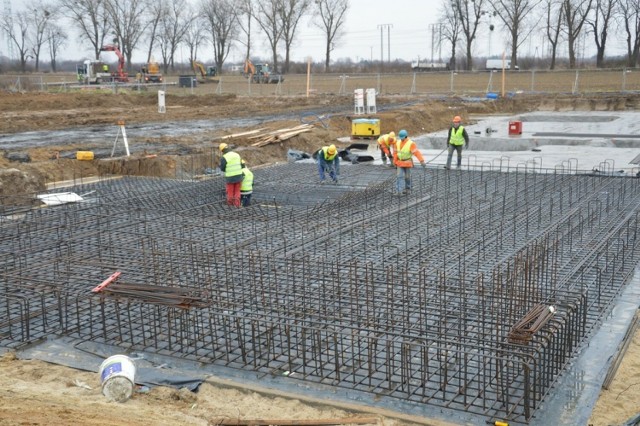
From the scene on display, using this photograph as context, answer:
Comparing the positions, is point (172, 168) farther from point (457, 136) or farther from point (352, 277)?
point (352, 277)

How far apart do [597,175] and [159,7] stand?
7581cm

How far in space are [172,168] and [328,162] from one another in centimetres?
421

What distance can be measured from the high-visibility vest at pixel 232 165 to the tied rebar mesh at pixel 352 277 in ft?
2.21

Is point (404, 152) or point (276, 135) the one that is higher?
point (276, 135)

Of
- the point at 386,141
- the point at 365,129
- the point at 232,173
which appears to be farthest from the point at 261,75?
the point at 232,173

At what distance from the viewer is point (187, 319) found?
688 cm

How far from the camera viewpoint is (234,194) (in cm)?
1338

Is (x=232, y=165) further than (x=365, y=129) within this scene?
No

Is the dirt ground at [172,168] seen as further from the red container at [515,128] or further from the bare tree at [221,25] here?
the bare tree at [221,25]

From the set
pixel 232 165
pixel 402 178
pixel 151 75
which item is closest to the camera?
pixel 232 165

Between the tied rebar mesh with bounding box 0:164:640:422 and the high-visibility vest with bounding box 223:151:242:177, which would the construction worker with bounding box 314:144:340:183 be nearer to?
the tied rebar mesh with bounding box 0:164:640:422

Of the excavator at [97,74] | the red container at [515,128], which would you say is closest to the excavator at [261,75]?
the excavator at [97,74]

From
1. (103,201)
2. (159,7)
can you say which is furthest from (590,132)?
(159,7)

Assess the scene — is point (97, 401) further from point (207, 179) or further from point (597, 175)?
point (597, 175)
